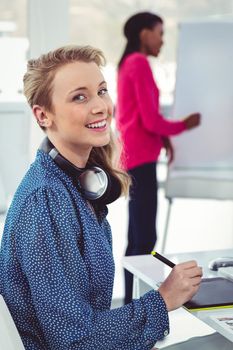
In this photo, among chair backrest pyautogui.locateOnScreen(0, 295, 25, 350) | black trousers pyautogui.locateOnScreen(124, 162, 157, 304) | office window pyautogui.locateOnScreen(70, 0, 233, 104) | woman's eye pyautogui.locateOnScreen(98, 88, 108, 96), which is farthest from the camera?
office window pyautogui.locateOnScreen(70, 0, 233, 104)

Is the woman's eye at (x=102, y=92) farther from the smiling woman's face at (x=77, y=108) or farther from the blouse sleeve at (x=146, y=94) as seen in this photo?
the blouse sleeve at (x=146, y=94)

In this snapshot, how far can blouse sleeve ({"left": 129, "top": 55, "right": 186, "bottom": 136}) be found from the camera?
3.50m

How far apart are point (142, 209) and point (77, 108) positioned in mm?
1975

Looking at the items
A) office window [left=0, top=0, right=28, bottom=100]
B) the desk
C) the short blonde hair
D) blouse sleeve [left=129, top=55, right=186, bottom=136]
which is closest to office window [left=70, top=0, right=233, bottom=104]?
blouse sleeve [left=129, top=55, right=186, bottom=136]

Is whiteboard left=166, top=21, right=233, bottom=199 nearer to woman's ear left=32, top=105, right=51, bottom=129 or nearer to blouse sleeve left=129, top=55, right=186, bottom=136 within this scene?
blouse sleeve left=129, top=55, right=186, bottom=136

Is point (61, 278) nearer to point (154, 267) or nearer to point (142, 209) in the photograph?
point (154, 267)

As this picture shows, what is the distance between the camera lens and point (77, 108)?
5.60 ft

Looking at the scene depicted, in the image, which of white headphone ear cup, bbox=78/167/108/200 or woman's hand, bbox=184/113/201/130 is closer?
white headphone ear cup, bbox=78/167/108/200

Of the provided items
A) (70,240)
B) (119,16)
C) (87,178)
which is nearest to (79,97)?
(87,178)

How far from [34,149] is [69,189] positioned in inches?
68.0

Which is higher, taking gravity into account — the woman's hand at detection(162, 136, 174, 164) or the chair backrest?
the chair backrest

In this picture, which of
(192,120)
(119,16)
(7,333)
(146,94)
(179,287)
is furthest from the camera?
(119,16)

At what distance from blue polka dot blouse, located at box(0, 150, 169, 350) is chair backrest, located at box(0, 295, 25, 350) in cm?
8

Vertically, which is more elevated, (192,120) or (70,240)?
(70,240)
